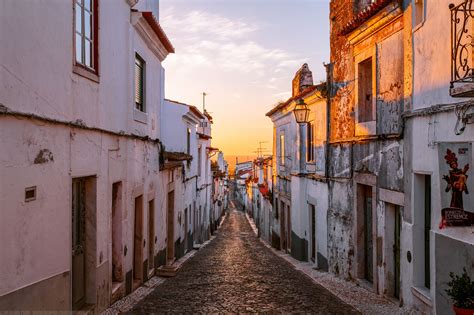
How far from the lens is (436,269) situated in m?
6.92

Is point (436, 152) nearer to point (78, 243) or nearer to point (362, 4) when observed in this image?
point (78, 243)

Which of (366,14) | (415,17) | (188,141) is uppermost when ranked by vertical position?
(366,14)

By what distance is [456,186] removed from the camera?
21.0 ft

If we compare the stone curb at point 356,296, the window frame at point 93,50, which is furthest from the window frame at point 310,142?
the window frame at point 93,50

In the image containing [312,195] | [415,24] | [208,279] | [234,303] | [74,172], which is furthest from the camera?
[312,195]

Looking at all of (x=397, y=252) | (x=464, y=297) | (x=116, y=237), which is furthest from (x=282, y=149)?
(x=464, y=297)

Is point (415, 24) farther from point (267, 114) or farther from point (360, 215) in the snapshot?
point (267, 114)

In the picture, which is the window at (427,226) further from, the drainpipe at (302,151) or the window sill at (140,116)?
the drainpipe at (302,151)

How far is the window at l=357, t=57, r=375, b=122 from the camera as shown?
11.0 meters

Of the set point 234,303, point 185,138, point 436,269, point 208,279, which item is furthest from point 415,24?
point 185,138

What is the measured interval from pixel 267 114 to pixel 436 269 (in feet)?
55.7

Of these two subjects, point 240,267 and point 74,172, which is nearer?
point 74,172

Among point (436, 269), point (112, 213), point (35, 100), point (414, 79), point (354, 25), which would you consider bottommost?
point (436, 269)

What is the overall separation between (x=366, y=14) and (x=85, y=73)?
5864 mm
